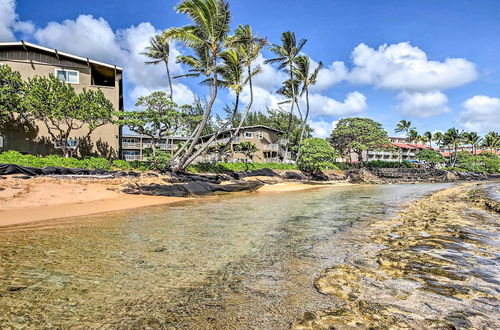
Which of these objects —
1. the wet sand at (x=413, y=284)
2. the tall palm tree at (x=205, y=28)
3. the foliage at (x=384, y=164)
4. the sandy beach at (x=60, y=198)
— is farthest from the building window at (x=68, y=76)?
the foliage at (x=384, y=164)

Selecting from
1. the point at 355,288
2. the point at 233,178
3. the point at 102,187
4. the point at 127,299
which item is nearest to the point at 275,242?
the point at 355,288

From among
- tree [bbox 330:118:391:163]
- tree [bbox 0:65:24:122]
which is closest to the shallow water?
tree [bbox 0:65:24:122]

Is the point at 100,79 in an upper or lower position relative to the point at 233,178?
upper

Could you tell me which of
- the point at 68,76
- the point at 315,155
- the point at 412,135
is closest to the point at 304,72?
the point at 315,155

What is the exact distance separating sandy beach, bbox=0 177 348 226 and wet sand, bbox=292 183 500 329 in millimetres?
9021

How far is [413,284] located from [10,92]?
77.5 ft

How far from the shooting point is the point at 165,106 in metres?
23.2

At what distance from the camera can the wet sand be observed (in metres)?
2.55

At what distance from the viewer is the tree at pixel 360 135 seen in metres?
46.1

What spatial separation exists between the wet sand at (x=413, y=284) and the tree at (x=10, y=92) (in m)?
21.7

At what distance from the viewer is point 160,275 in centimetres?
383

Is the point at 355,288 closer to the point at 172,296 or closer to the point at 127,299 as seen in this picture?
the point at 172,296

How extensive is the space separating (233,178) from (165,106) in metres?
8.85

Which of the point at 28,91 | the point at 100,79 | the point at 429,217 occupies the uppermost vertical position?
the point at 100,79
